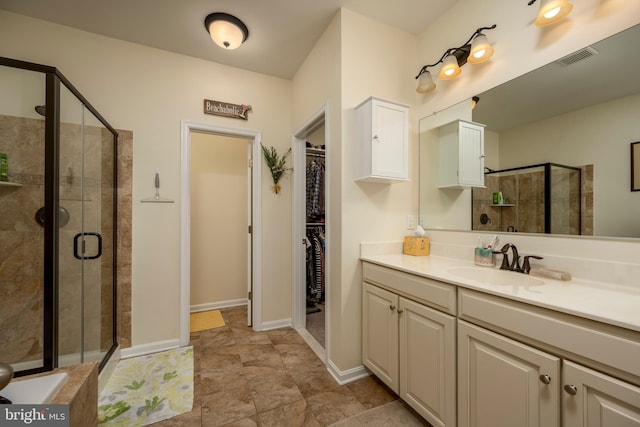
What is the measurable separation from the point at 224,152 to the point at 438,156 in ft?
8.63

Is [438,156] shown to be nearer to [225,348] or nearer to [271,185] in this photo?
[271,185]

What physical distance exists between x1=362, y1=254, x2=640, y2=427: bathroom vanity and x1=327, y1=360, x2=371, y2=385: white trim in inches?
9.5

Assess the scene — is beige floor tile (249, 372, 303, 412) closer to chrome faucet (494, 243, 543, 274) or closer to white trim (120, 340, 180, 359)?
white trim (120, 340, 180, 359)

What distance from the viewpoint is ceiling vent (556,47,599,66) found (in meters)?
1.27

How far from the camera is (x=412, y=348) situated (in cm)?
147

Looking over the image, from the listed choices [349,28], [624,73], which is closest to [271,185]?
[349,28]

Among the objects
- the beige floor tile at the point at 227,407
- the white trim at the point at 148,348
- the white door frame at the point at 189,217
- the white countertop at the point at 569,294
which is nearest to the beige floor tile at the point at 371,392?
the beige floor tile at the point at 227,407

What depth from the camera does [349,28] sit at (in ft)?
6.35

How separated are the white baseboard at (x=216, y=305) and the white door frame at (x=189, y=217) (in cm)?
69

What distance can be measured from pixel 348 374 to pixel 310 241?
5.17ft

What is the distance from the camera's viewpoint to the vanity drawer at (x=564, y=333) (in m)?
0.75

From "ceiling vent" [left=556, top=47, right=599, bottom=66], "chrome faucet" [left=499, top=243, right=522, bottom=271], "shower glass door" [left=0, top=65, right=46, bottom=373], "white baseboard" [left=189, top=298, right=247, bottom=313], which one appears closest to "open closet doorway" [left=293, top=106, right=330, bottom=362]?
"white baseboard" [left=189, top=298, right=247, bottom=313]

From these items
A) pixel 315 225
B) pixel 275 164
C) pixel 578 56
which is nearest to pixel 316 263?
pixel 315 225

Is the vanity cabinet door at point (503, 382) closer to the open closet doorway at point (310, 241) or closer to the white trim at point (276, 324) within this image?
the open closet doorway at point (310, 241)
